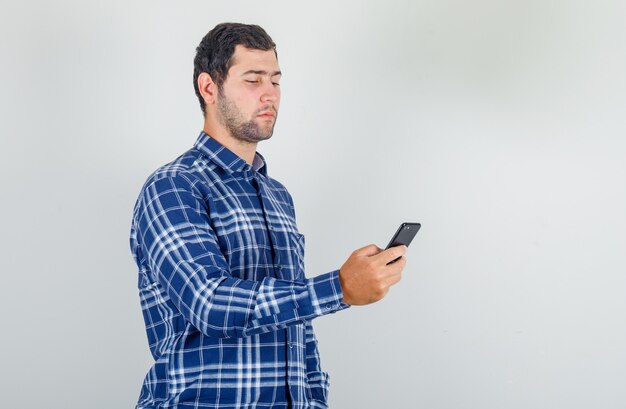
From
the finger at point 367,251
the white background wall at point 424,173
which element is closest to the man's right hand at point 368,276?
the finger at point 367,251

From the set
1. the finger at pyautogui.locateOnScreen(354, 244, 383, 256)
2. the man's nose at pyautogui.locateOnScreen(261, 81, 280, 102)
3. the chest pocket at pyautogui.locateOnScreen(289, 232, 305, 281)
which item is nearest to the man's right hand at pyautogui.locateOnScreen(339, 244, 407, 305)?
→ the finger at pyautogui.locateOnScreen(354, 244, 383, 256)

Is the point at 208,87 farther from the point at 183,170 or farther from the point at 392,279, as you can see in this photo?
the point at 392,279

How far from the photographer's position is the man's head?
76.4 inches

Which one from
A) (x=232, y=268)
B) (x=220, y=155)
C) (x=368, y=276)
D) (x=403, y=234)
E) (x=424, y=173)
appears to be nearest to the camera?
(x=368, y=276)

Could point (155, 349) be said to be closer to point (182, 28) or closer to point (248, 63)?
point (248, 63)

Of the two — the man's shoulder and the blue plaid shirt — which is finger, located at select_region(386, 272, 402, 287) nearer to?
the blue plaid shirt

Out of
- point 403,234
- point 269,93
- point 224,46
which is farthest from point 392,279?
point 224,46

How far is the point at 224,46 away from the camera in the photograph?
1968 mm

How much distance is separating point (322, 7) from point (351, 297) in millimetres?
1580

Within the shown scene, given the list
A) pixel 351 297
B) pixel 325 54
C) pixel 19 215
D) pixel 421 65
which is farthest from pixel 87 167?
pixel 351 297

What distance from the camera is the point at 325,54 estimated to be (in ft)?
9.34

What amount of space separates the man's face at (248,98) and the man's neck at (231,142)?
1 cm

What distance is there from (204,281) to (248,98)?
0.53 meters

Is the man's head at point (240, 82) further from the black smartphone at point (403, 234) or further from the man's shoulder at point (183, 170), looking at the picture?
the black smartphone at point (403, 234)
